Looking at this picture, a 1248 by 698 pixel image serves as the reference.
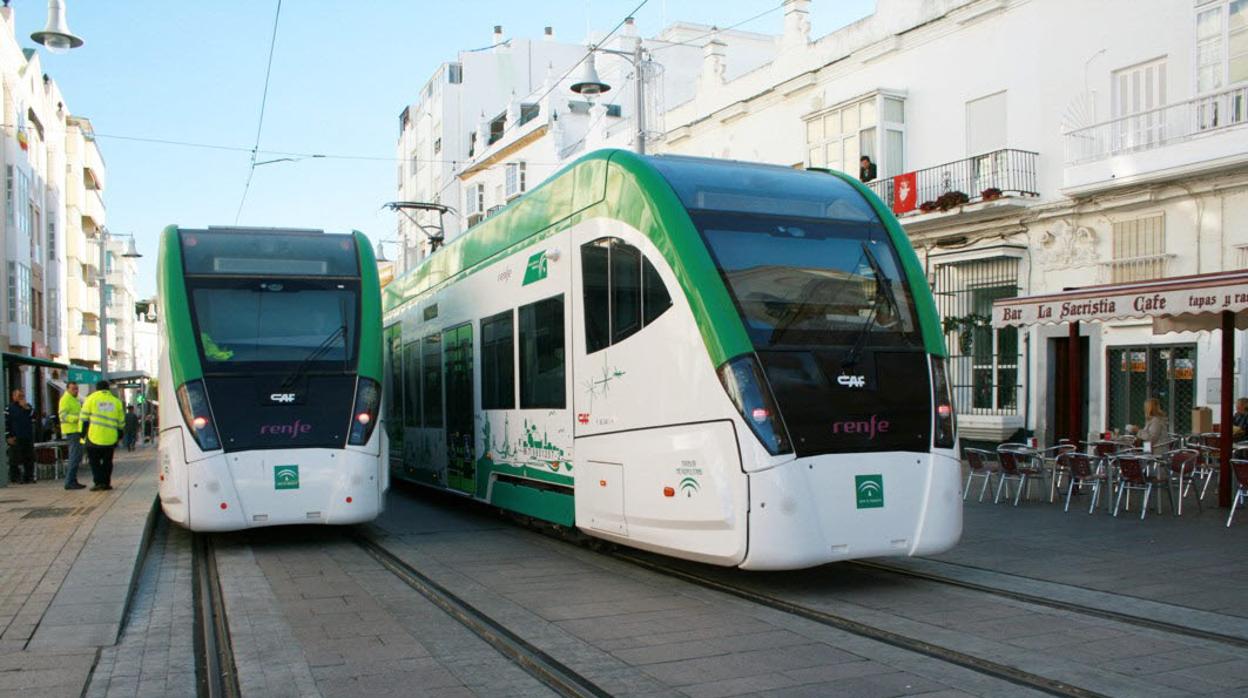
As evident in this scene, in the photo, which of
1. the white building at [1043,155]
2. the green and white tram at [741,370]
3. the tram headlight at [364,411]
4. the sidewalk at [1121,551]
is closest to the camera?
the green and white tram at [741,370]

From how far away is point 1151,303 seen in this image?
12.4 metres

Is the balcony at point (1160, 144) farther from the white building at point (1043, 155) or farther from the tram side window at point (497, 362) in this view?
the tram side window at point (497, 362)

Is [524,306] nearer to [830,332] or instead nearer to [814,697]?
[830,332]

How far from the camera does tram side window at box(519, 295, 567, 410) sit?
10.2 metres

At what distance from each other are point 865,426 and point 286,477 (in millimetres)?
5777

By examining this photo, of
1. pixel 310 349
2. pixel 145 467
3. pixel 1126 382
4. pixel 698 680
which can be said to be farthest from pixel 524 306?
pixel 145 467

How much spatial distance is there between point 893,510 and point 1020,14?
49.9 ft

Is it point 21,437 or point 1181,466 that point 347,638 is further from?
point 21,437

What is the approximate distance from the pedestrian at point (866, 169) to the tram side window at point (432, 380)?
37.2 feet

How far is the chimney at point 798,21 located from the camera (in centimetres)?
2558

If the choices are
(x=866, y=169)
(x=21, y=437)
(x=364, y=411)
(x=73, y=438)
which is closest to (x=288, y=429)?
(x=364, y=411)

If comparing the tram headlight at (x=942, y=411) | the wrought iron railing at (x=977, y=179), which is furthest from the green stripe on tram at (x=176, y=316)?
the wrought iron railing at (x=977, y=179)

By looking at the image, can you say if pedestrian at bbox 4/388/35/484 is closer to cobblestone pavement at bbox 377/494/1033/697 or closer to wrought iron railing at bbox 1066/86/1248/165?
cobblestone pavement at bbox 377/494/1033/697

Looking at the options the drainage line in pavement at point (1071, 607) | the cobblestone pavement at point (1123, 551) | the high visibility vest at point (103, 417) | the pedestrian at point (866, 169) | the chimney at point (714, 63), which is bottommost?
the cobblestone pavement at point (1123, 551)
